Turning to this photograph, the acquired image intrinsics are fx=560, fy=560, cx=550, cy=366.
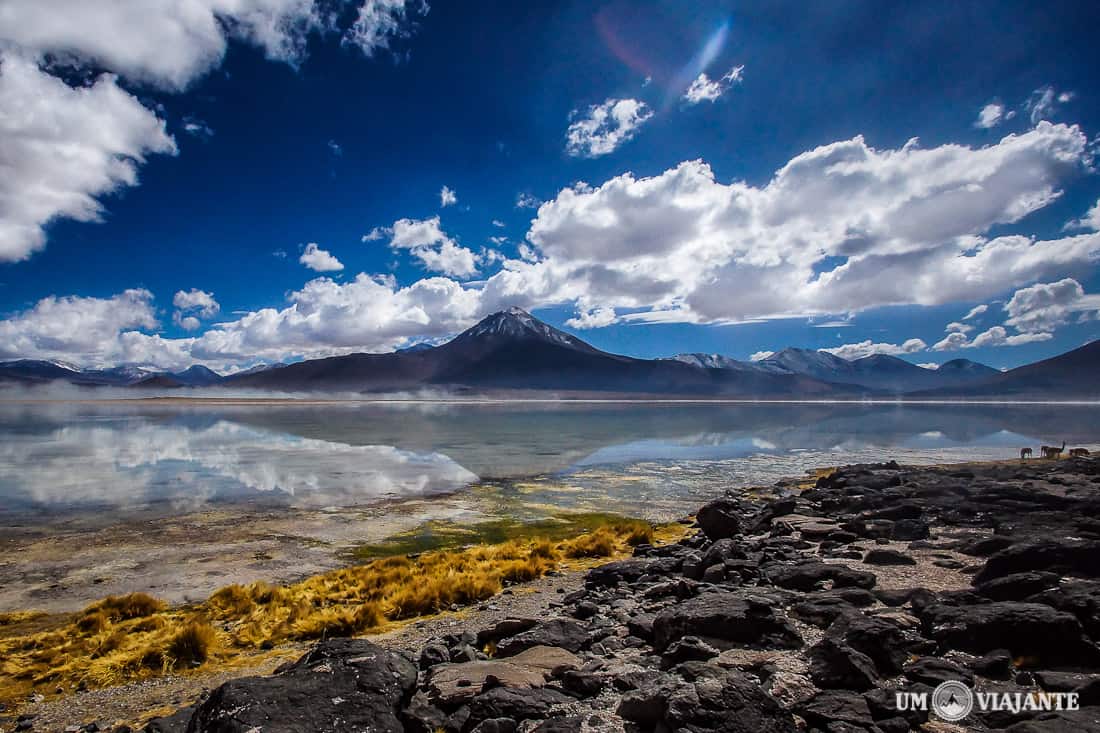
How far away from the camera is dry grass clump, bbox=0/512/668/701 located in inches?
289

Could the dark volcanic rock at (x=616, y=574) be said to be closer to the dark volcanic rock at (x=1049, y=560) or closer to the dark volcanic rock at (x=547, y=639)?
the dark volcanic rock at (x=547, y=639)

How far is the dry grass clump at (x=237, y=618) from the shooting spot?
7.33m

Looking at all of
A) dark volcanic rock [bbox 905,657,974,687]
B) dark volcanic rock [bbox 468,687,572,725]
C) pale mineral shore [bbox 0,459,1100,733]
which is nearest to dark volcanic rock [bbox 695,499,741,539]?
pale mineral shore [bbox 0,459,1100,733]

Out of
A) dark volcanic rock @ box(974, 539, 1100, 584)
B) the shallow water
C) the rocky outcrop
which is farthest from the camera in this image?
the shallow water

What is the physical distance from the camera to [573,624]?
24.8 ft

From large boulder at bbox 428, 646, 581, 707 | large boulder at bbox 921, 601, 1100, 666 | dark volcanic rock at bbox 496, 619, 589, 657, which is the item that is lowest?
dark volcanic rock at bbox 496, 619, 589, 657

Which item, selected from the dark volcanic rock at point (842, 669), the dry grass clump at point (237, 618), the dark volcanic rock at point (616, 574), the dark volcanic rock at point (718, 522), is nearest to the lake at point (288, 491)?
the dry grass clump at point (237, 618)

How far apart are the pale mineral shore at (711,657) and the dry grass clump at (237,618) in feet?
1.74

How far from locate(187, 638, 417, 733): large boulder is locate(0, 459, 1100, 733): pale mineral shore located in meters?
0.02

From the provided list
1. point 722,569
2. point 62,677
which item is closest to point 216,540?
point 62,677

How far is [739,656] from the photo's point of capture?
6.25 meters

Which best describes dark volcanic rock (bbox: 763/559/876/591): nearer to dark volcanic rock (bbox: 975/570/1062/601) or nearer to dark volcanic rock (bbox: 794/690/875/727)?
dark volcanic rock (bbox: 975/570/1062/601)

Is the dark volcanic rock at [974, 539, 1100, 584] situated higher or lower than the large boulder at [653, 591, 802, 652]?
higher

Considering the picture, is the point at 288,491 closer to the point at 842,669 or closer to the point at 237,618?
the point at 237,618
